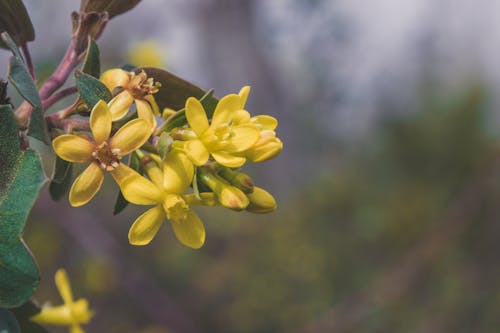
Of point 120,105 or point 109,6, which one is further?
point 109,6

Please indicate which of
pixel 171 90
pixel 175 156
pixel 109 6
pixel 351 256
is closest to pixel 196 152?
pixel 175 156

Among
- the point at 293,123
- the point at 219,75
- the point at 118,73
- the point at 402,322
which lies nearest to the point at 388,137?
the point at 293,123

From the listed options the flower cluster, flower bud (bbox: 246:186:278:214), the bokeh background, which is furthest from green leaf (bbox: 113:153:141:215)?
the bokeh background

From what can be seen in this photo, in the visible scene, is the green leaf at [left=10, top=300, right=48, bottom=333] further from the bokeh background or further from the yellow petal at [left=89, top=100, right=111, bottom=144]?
the bokeh background

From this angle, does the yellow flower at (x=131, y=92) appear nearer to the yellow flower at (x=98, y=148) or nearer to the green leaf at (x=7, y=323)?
the yellow flower at (x=98, y=148)

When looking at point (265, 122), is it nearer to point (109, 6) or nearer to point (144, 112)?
point (144, 112)
